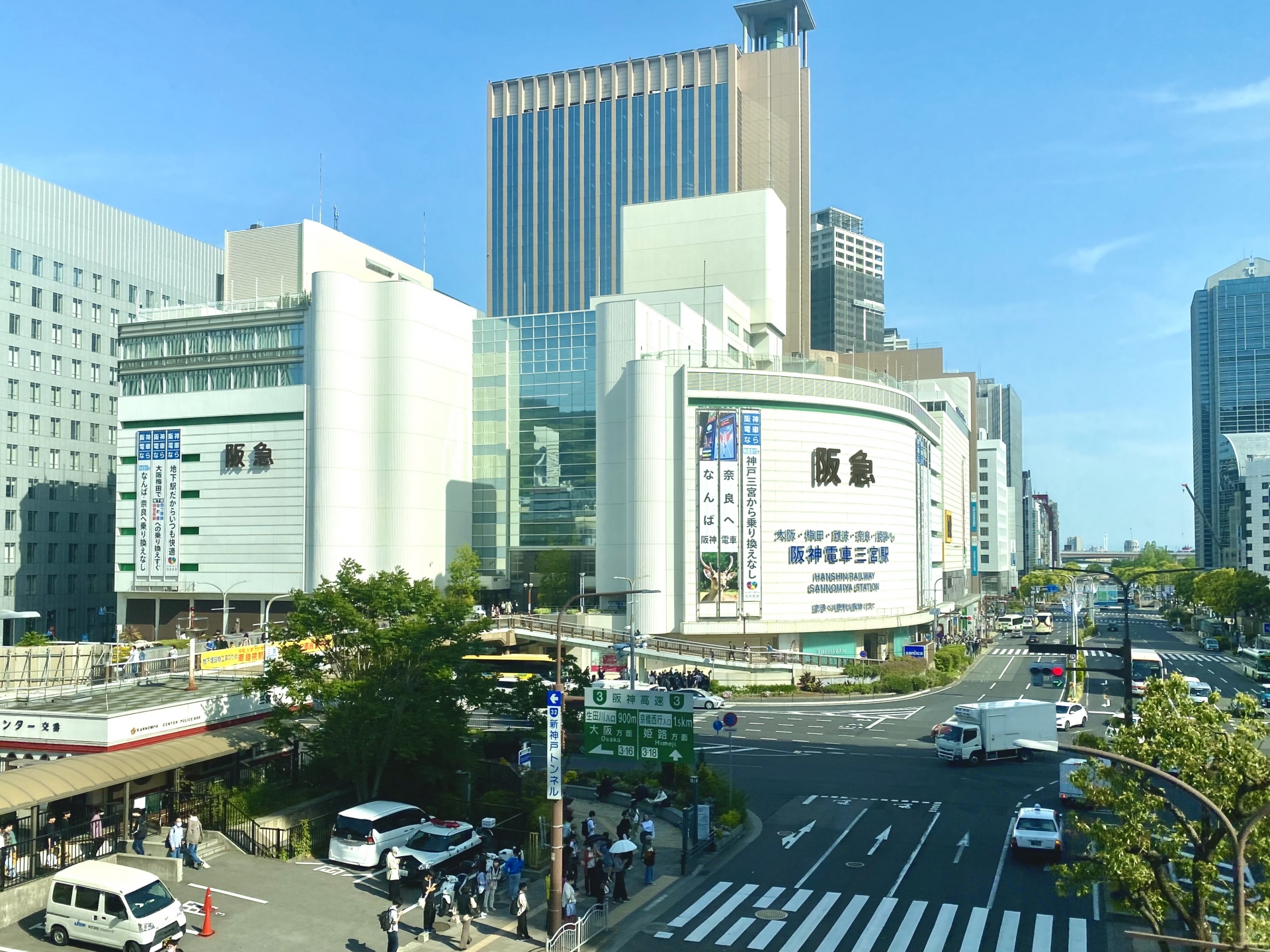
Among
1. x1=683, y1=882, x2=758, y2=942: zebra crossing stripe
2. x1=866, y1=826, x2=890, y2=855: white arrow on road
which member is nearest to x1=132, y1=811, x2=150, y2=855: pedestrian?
x1=683, y1=882, x2=758, y2=942: zebra crossing stripe

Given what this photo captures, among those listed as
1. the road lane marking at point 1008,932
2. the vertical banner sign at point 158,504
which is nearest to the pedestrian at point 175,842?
the road lane marking at point 1008,932

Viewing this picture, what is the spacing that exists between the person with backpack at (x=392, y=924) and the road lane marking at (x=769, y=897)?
32.6 ft

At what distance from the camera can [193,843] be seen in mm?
30391

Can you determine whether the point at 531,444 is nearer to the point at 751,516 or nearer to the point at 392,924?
the point at 751,516

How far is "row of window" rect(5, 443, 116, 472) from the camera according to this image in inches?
3765

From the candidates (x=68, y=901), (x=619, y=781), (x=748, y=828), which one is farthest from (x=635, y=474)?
(x=68, y=901)

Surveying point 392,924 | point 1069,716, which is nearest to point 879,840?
point 392,924

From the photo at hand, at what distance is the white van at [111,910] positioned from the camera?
2445 cm

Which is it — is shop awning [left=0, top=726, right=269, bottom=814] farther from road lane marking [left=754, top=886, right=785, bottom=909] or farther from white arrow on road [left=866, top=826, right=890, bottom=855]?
white arrow on road [left=866, top=826, right=890, bottom=855]

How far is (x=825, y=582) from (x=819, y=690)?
13954 millimetres

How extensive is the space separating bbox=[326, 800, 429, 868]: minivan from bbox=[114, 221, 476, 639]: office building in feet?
165

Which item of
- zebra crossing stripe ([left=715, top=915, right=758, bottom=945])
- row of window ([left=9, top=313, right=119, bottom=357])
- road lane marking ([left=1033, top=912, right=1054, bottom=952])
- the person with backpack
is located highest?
row of window ([left=9, top=313, right=119, bottom=357])

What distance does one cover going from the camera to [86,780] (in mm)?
29062

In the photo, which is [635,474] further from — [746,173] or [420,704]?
[746,173]
